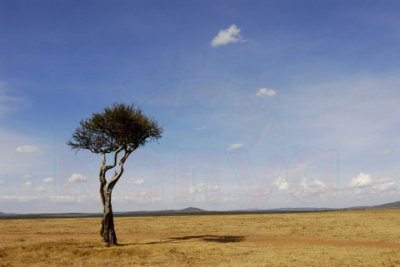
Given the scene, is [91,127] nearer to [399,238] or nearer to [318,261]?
[318,261]

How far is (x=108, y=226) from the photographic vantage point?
3947cm

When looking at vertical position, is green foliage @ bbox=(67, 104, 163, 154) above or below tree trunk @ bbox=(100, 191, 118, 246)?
above

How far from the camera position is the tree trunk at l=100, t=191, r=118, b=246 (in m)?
39.2


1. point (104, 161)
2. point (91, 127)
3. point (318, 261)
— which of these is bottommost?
point (318, 261)

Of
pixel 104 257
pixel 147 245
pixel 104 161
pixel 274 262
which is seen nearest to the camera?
pixel 274 262

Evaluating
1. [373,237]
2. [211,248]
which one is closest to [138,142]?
[211,248]

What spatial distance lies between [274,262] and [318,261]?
2.80m

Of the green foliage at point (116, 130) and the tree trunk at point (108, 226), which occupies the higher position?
the green foliage at point (116, 130)

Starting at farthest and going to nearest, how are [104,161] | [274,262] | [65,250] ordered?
[104,161]
[65,250]
[274,262]

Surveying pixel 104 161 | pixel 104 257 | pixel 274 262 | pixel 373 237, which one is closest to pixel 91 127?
pixel 104 161

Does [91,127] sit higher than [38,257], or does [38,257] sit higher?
[91,127]

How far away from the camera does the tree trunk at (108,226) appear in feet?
128

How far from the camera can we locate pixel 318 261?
28578 millimetres

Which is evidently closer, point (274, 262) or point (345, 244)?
point (274, 262)
